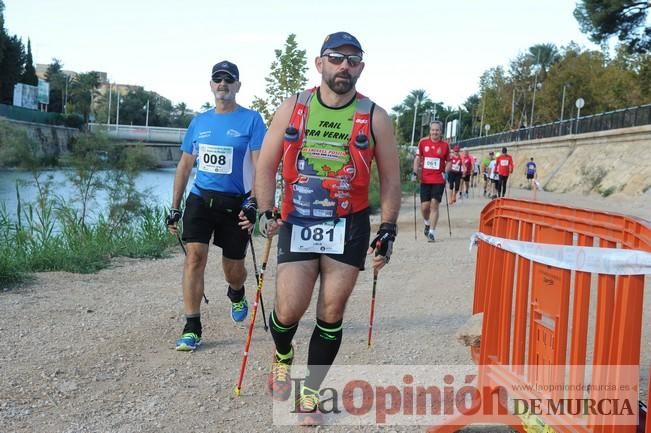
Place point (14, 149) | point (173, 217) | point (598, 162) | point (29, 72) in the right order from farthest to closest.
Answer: point (29, 72) < point (598, 162) < point (14, 149) < point (173, 217)

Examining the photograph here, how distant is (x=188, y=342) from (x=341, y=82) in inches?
104

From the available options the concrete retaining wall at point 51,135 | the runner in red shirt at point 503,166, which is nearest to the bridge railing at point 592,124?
the runner in red shirt at point 503,166

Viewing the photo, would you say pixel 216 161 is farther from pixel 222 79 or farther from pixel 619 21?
pixel 619 21

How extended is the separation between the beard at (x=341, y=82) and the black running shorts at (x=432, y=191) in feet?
29.9

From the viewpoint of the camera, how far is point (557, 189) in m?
39.4

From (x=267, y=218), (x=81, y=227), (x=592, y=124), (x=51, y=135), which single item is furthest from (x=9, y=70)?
(x=267, y=218)

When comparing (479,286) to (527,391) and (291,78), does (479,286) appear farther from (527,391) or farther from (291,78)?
(291,78)

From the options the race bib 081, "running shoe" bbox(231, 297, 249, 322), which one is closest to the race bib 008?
"running shoe" bbox(231, 297, 249, 322)

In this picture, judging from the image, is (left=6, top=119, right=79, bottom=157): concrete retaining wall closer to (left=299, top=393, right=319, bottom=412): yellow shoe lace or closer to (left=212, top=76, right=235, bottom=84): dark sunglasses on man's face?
(left=212, top=76, right=235, bottom=84): dark sunglasses on man's face

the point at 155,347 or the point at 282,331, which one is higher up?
the point at 282,331

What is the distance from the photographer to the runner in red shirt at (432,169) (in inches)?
518

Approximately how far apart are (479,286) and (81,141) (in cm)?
1796

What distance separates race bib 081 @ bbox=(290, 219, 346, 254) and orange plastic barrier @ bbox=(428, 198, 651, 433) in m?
0.82

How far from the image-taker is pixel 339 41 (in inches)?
168
